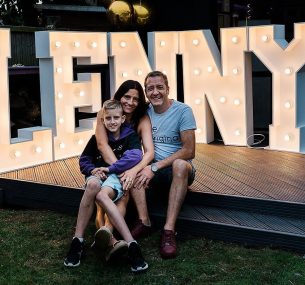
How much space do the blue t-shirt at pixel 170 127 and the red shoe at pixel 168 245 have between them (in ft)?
2.22

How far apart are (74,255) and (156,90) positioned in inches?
56.4

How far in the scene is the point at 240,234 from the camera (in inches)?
166

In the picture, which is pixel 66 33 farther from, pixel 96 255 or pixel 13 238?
pixel 96 255

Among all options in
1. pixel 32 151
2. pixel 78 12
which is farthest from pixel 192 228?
pixel 78 12

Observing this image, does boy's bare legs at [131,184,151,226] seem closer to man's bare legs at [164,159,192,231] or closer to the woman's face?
man's bare legs at [164,159,192,231]

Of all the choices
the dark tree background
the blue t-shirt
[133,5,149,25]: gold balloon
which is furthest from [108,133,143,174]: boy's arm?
the dark tree background

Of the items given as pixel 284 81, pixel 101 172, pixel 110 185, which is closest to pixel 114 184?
pixel 110 185

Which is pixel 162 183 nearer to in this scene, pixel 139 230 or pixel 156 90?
pixel 139 230

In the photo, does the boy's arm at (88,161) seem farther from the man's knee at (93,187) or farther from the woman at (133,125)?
the man's knee at (93,187)

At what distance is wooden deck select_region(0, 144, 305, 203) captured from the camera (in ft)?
15.8

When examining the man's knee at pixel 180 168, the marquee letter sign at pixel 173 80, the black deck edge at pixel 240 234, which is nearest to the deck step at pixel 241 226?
the black deck edge at pixel 240 234

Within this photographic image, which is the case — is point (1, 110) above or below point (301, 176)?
above

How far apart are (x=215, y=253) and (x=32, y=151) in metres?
2.83

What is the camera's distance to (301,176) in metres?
5.37
